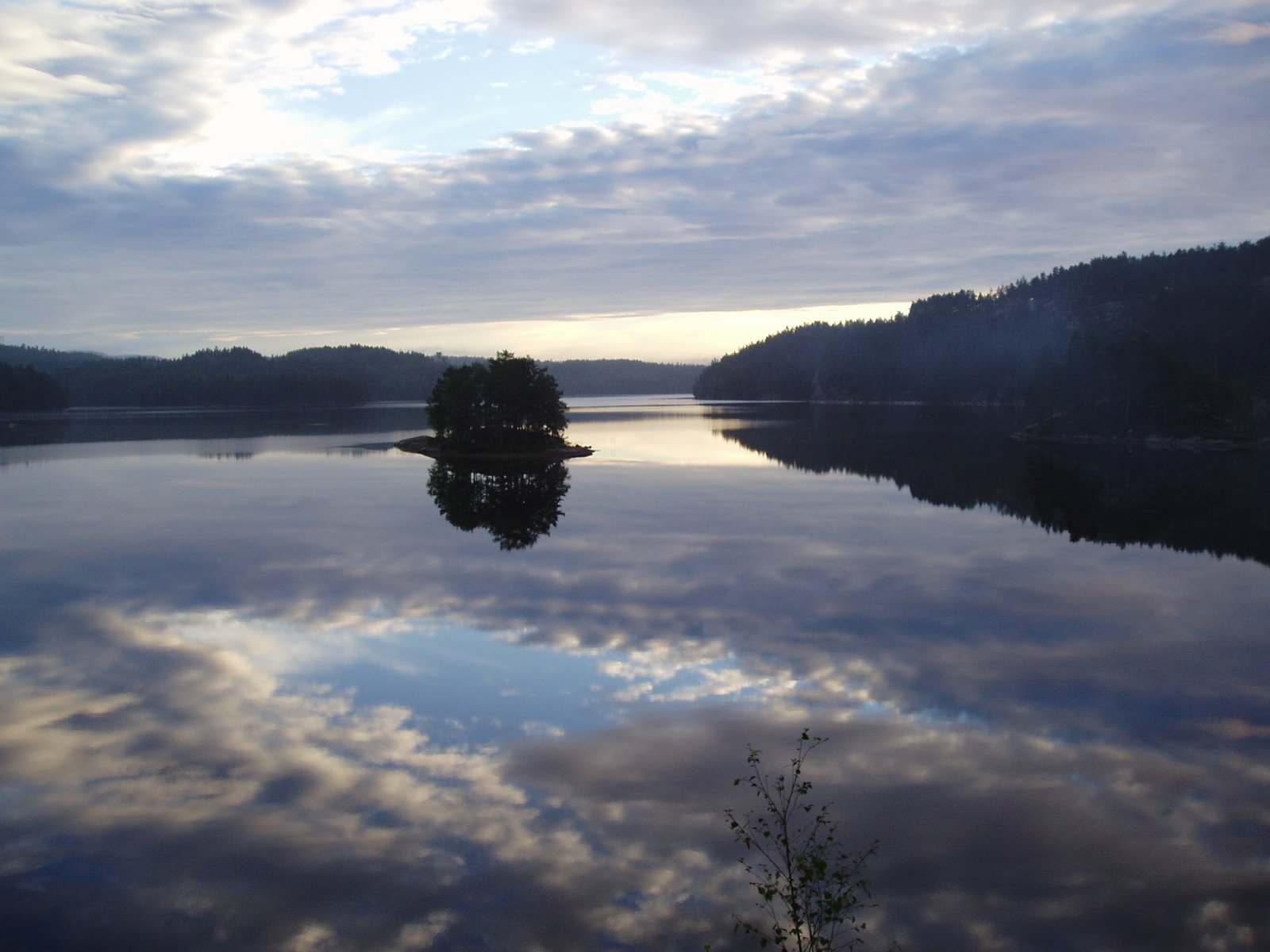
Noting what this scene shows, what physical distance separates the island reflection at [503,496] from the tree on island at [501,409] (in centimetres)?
704

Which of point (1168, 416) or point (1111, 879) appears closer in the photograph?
point (1111, 879)

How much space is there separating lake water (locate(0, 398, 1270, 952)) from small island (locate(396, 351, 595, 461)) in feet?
118

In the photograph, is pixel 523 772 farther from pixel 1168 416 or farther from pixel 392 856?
pixel 1168 416

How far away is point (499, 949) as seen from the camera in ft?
31.4

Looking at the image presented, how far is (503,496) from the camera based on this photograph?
47.2 m

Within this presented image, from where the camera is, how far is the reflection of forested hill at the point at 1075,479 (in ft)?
123

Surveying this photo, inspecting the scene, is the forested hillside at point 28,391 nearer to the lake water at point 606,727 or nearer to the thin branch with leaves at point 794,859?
the lake water at point 606,727

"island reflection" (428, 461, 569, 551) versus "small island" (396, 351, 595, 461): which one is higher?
"small island" (396, 351, 595, 461)

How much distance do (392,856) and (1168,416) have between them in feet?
279

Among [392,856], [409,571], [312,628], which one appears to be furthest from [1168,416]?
[392,856]

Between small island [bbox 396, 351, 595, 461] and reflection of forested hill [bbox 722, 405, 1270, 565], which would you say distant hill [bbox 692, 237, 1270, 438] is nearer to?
reflection of forested hill [bbox 722, 405, 1270, 565]

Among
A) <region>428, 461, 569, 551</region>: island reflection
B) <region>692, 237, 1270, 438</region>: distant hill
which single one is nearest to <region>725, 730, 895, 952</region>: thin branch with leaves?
<region>428, 461, 569, 551</region>: island reflection

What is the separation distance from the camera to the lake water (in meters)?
10.4

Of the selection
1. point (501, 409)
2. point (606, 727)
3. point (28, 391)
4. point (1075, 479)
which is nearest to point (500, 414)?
point (501, 409)
